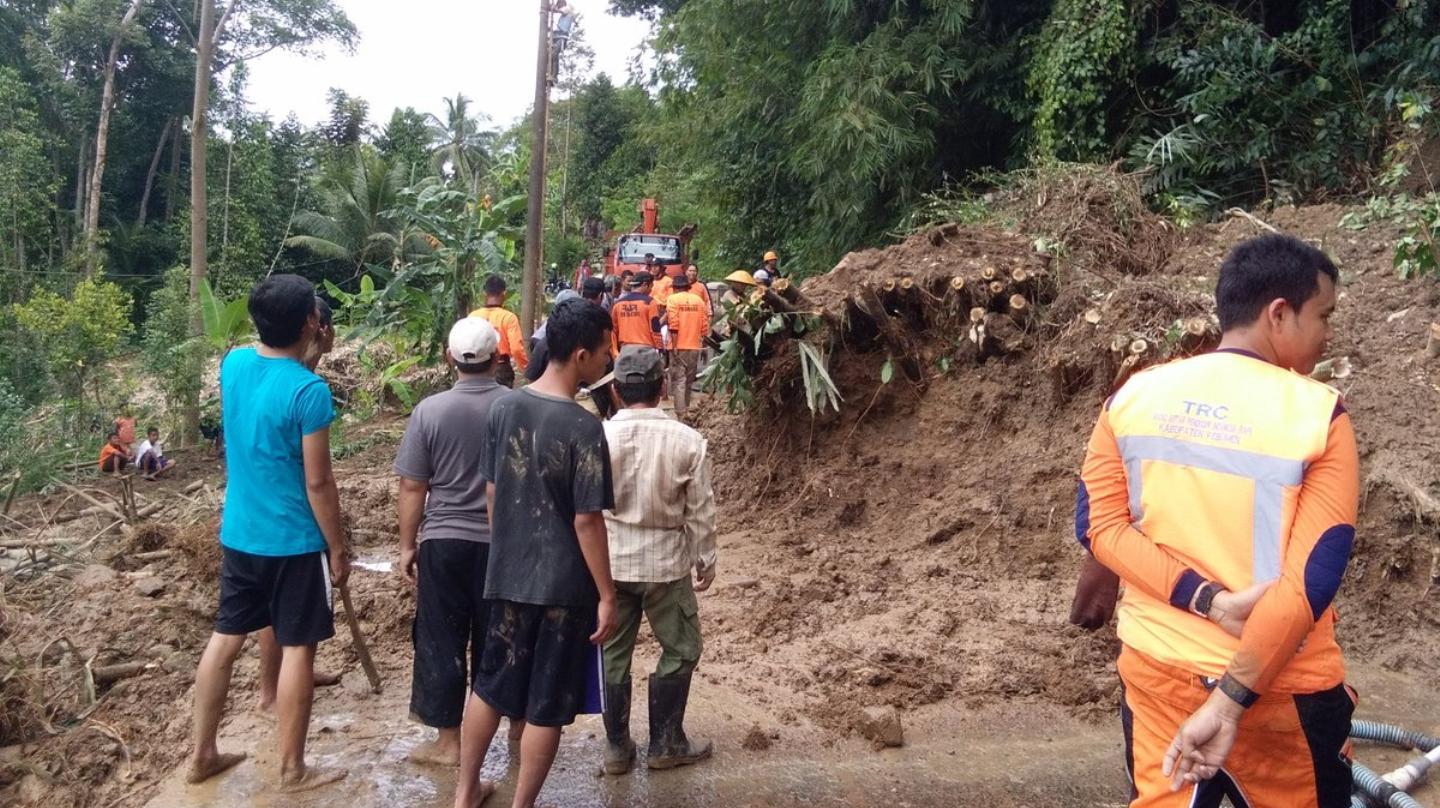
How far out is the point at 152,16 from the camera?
31578 millimetres

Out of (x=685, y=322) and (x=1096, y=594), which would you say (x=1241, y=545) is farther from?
(x=685, y=322)

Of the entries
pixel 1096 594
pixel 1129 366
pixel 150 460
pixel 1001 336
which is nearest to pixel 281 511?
pixel 1096 594

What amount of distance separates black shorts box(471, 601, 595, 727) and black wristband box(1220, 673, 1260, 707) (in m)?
2.04

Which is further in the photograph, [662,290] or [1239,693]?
[662,290]

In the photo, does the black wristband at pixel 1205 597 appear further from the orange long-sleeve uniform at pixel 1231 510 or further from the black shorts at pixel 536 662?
the black shorts at pixel 536 662

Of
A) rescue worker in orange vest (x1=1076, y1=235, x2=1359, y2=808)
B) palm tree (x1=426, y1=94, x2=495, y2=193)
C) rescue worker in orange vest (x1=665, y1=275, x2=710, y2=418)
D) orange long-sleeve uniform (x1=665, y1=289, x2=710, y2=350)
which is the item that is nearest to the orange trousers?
rescue worker in orange vest (x1=1076, y1=235, x2=1359, y2=808)

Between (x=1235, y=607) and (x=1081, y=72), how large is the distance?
1099 cm

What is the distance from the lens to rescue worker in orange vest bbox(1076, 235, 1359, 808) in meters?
2.02

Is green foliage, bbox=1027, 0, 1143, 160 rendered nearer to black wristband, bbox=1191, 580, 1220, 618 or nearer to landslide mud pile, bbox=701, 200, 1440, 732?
landslide mud pile, bbox=701, 200, 1440, 732

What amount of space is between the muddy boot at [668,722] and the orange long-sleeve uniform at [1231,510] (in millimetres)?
2218

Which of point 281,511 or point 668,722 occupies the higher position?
point 281,511

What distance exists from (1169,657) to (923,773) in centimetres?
224

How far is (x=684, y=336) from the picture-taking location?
1120 cm

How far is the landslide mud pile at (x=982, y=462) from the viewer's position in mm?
5164
